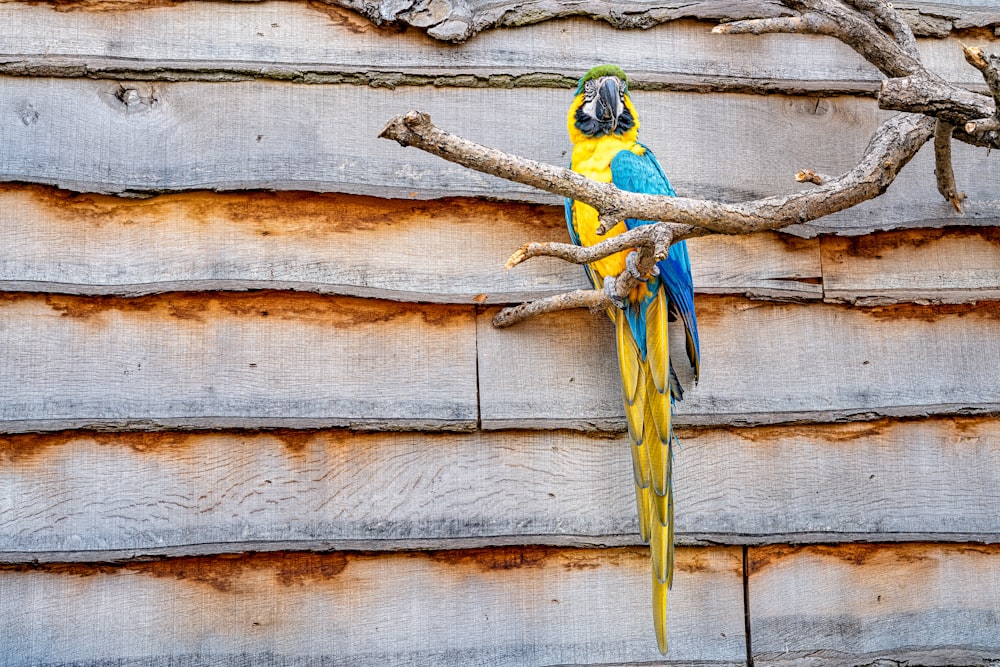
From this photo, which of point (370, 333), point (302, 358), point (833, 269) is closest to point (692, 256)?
point (833, 269)

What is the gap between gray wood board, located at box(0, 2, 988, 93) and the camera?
1.95m

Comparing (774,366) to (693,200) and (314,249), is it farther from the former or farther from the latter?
(314,249)

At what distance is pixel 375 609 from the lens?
1.87 m

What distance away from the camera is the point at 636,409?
188cm

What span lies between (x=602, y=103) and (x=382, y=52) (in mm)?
524

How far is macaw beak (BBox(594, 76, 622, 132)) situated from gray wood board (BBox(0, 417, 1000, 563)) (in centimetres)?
71

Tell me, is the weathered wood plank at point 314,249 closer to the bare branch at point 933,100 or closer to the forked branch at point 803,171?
the forked branch at point 803,171

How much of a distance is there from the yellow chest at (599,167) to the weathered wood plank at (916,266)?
507mm

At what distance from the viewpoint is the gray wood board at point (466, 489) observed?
1.81 m

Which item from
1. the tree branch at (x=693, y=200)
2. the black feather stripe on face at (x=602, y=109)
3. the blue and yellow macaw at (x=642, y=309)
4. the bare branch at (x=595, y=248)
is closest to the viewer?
the tree branch at (x=693, y=200)

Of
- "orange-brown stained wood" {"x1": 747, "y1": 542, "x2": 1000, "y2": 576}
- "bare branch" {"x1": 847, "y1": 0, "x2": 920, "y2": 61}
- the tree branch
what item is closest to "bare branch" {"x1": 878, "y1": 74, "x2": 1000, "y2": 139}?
the tree branch

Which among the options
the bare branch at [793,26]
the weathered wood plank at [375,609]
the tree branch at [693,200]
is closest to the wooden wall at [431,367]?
the weathered wood plank at [375,609]

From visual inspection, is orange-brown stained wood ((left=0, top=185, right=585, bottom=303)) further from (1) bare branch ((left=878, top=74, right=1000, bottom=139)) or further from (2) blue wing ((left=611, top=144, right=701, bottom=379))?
(1) bare branch ((left=878, top=74, right=1000, bottom=139))

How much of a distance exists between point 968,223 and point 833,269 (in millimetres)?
341
